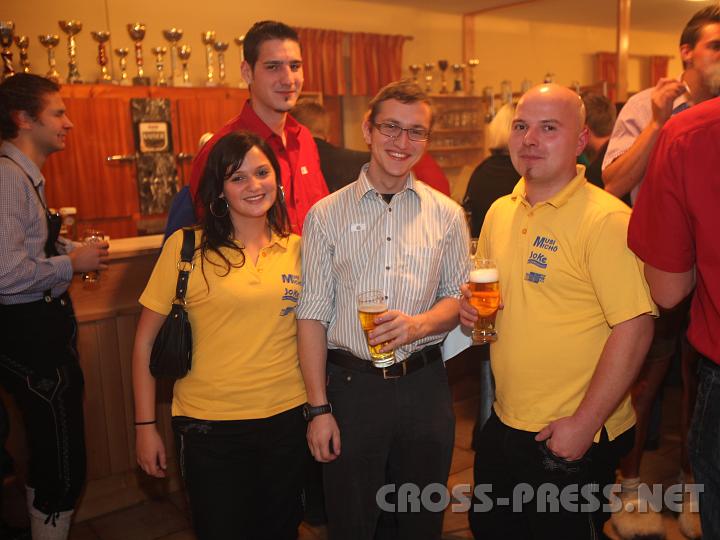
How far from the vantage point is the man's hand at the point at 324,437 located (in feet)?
6.44

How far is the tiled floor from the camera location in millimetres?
2971

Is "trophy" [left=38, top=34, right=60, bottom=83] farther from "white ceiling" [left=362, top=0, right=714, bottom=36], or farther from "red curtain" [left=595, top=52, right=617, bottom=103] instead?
"red curtain" [left=595, top=52, right=617, bottom=103]

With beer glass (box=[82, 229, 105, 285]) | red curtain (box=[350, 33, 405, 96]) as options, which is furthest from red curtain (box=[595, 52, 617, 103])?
beer glass (box=[82, 229, 105, 285])

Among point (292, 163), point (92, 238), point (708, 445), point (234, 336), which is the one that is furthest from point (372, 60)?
point (708, 445)

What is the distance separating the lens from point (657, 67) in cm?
1229

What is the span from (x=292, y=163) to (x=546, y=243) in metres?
1.24

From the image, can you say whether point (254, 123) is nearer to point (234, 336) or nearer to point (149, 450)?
point (234, 336)

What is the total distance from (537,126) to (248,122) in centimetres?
127

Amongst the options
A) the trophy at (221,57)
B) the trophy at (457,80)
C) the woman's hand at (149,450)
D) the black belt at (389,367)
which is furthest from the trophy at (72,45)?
the black belt at (389,367)

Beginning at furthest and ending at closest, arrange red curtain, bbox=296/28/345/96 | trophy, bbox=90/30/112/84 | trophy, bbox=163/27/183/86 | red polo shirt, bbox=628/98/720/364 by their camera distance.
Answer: red curtain, bbox=296/28/345/96
trophy, bbox=163/27/183/86
trophy, bbox=90/30/112/84
red polo shirt, bbox=628/98/720/364

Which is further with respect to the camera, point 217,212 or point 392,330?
point 217,212

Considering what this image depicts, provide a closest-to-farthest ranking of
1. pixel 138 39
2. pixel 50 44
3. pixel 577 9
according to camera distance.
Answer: pixel 50 44
pixel 138 39
pixel 577 9

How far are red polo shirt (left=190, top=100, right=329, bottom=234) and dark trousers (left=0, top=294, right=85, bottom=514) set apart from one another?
0.83m

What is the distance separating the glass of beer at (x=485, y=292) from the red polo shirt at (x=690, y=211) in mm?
393
